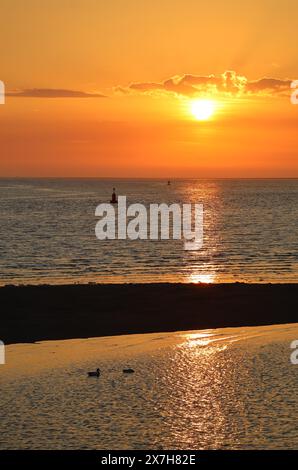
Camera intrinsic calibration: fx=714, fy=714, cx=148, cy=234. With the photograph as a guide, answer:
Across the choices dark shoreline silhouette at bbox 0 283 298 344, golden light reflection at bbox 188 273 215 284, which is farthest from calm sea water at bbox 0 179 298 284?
dark shoreline silhouette at bbox 0 283 298 344

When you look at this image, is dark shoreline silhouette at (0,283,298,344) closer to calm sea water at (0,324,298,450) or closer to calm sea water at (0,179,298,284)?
calm sea water at (0,324,298,450)

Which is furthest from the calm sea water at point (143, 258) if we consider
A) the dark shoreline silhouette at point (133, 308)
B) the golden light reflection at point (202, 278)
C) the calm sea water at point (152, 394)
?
the calm sea water at point (152, 394)

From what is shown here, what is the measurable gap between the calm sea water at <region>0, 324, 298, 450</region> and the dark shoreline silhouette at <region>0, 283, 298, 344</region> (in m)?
2.43

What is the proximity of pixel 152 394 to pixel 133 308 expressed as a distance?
626 inches

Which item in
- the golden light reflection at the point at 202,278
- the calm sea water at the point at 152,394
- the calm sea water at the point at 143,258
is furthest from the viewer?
the calm sea water at the point at 143,258

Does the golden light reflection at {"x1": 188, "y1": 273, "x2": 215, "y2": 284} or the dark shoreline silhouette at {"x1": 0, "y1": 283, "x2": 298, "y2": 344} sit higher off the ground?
the golden light reflection at {"x1": 188, "y1": 273, "x2": 215, "y2": 284}

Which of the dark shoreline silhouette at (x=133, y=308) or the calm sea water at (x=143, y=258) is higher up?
the calm sea water at (x=143, y=258)

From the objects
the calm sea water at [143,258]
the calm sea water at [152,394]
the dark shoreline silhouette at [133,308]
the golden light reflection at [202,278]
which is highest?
the calm sea water at [143,258]

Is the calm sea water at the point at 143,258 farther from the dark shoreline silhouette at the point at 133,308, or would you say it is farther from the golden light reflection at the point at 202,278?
the dark shoreline silhouette at the point at 133,308

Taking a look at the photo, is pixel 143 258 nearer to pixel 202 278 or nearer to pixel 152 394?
pixel 202 278

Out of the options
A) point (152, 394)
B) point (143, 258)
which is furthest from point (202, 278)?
point (152, 394)

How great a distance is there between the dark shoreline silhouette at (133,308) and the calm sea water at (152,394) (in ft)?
7.98

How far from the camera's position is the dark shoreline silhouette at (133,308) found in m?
34.5

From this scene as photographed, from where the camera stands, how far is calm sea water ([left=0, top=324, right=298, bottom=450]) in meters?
19.2
